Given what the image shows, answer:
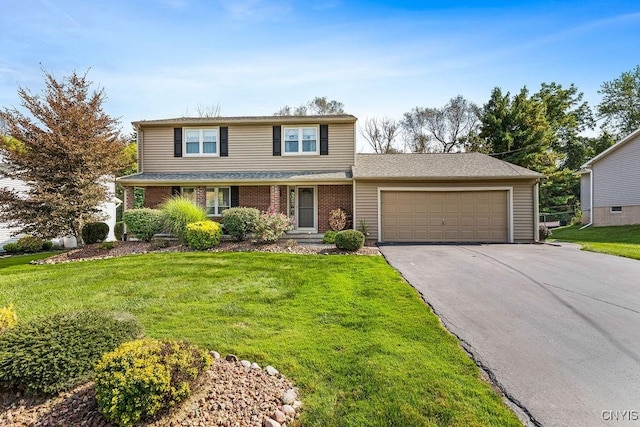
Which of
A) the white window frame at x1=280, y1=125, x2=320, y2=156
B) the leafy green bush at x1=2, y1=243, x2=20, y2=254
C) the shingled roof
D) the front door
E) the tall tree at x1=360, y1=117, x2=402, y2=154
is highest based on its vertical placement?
the tall tree at x1=360, y1=117, x2=402, y2=154

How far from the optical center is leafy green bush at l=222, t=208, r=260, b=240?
12477 millimetres

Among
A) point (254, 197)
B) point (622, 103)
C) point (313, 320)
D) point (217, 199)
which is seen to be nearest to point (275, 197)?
point (254, 197)

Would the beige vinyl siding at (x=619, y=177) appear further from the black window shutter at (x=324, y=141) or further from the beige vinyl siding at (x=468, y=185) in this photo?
the black window shutter at (x=324, y=141)

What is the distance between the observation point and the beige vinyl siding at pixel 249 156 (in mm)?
15430

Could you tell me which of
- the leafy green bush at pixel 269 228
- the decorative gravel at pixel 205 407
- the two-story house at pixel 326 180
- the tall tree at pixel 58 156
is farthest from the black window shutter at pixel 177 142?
the decorative gravel at pixel 205 407

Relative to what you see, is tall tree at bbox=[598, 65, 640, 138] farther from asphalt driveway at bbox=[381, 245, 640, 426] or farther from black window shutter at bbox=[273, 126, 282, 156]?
black window shutter at bbox=[273, 126, 282, 156]

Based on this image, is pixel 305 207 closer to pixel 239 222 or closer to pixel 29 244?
pixel 239 222

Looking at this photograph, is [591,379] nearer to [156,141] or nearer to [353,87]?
[353,87]

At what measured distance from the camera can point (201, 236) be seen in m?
11.5

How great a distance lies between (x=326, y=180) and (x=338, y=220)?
1.79 metres

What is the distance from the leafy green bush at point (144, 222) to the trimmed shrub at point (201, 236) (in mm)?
1859

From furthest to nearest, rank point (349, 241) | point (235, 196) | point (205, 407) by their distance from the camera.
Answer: point (235, 196) → point (349, 241) → point (205, 407)

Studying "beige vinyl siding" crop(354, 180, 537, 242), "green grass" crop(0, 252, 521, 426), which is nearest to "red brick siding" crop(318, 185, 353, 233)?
"beige vinyl siding" crop(354, 180, 537, 242)

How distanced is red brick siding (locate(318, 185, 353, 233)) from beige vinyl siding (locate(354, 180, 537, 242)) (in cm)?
74
